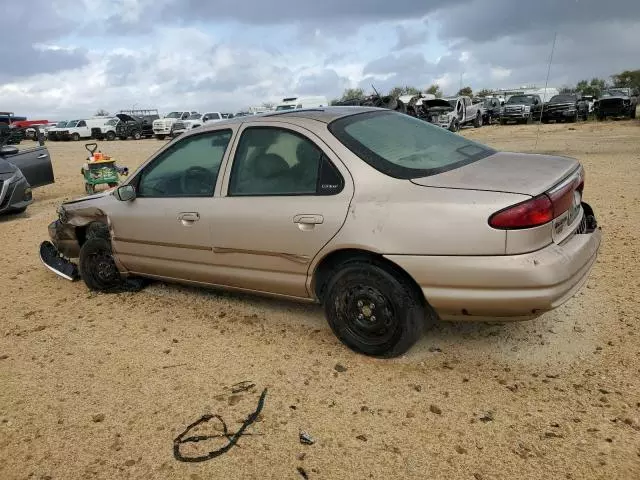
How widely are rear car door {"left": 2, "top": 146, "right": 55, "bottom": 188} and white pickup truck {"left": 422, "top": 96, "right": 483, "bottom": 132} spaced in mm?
17068

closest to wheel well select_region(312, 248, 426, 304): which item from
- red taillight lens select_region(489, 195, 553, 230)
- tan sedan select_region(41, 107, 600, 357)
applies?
tan sedan select_region(41, 107, 600, 357)

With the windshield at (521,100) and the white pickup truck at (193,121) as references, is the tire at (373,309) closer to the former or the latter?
the windshield at (521,100)

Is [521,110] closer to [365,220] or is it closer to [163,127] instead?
[163,127]

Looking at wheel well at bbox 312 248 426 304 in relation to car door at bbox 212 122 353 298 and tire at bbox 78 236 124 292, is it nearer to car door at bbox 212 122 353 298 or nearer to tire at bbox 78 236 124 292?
car door at bbox 212 122 353 298

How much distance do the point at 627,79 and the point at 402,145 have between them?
65477 mm

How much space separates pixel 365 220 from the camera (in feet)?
10.8

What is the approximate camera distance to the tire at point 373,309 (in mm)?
3299

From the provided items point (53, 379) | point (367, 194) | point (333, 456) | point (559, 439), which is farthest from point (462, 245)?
point (53, 379)

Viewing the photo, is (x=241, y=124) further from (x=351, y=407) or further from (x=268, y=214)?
(x=351, y=407)

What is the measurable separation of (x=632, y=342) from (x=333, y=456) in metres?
2.18

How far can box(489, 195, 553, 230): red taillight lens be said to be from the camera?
292 centimetres

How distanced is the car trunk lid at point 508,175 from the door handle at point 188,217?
1.71 meters

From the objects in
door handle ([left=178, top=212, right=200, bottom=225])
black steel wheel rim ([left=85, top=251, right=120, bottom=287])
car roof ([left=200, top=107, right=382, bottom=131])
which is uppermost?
car roof ([left=200, top=107, right=382, bottom=131])

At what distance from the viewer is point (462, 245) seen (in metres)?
3.02
